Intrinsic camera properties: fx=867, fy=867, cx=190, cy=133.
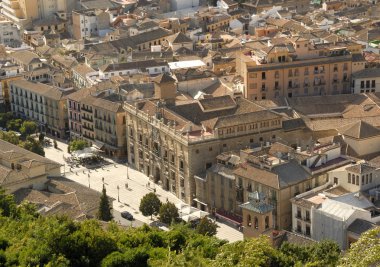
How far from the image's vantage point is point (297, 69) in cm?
8375

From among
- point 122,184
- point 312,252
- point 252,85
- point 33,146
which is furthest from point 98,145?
point 312,252

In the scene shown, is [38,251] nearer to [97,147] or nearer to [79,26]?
[97,147]

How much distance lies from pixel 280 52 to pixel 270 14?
40.2 meters

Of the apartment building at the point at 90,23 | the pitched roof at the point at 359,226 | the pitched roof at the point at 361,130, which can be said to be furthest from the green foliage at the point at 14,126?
the pitched roof at the point at 359,226

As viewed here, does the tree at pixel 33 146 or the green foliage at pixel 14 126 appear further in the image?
the green foliage at pixel 14 126

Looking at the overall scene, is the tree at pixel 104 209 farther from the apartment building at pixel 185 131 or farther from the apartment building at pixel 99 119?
the apartment building at pixel 99 119

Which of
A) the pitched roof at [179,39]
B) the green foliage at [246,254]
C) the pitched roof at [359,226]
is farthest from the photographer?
the pitched roof at [179,39]

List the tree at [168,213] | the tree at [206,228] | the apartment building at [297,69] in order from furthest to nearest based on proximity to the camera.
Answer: the apartment building at [297,69] → the tree at [168,213] → the tree at [206,228]

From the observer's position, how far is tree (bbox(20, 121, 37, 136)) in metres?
87.4

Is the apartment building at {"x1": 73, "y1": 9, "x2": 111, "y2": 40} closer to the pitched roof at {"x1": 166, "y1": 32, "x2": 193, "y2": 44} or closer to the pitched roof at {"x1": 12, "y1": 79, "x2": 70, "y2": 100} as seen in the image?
the pitched roof at {"x1": 166, "y1": 32, "x2": 193, "y2": 44}

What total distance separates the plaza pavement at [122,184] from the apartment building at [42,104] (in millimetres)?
7487

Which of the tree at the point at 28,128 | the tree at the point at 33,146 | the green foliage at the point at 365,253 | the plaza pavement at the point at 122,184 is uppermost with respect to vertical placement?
the green foliage at the point at 365,253

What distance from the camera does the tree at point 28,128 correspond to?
287 feet

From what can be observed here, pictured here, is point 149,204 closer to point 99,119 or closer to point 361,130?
point 361,130
